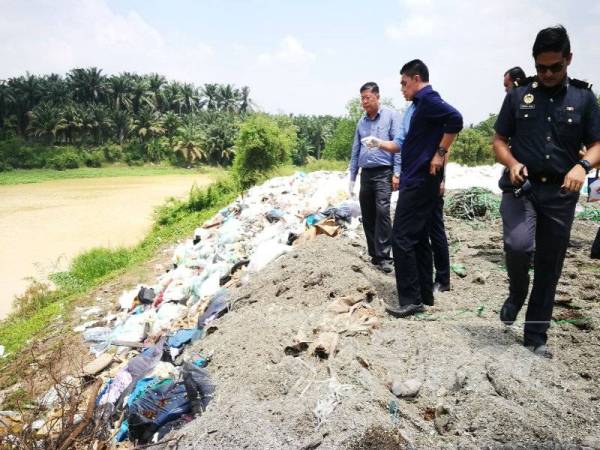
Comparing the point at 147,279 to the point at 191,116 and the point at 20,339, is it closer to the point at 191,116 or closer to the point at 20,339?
the point at 20,339

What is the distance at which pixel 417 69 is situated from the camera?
119 inches

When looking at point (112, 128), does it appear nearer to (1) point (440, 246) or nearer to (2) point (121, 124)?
(2) point (121, 124)

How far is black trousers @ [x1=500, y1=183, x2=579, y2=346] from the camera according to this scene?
2.28m

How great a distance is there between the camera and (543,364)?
7.34 feet

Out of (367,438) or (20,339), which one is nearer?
(367,438)

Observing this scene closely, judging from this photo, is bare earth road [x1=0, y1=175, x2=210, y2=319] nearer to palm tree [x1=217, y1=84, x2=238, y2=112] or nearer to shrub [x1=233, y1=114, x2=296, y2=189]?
shrub [x1=233, y1=114, x2=296, y2=189]

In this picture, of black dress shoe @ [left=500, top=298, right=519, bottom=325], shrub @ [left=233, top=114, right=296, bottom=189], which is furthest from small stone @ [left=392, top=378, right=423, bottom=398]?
shrub @ [left=233, top=114, right=296, bottom=189]

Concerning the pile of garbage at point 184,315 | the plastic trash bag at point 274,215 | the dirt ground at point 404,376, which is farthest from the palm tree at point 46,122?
the dirt ground at point 404,376

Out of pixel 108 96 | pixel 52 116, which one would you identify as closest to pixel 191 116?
pixel 108 96

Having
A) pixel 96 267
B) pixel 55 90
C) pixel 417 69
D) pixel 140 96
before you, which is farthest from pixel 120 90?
pixel 417 69

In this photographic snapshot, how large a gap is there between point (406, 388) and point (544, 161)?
1.30m

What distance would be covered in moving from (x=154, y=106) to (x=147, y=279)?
45.8 metres

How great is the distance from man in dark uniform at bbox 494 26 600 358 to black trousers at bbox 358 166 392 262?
5.47ft

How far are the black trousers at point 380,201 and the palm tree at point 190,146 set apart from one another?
39.3 m
